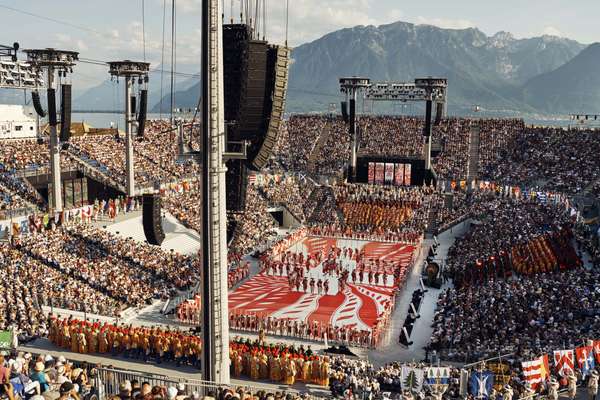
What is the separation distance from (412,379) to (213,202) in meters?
7.34

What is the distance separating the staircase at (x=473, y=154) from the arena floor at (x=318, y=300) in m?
19.1

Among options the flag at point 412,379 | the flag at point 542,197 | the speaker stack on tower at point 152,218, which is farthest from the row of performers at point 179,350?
the flag at point 542,197

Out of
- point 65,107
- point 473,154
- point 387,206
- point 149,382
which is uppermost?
point 65,107

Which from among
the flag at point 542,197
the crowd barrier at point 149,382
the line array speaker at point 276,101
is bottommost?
the crowd barrier at point 149,382

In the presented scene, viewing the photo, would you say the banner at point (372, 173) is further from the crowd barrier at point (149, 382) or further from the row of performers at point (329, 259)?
the crowd barrier at point (149, 382)

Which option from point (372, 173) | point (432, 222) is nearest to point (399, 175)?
point (372, 173)

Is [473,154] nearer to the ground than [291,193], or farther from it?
farther from it

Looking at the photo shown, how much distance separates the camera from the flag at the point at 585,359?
14.2 metres

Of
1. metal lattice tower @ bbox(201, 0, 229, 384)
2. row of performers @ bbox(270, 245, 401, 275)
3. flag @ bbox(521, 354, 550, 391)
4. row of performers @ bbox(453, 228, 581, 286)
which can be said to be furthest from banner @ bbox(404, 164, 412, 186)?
metal lattice tower @ bbox(201, 0, 229, 384)

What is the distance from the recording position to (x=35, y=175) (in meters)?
34.8

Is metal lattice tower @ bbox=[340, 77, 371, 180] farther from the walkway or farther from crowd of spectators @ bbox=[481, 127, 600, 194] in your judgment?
the walkway

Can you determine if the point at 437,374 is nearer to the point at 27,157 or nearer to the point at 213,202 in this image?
the point at 213,202

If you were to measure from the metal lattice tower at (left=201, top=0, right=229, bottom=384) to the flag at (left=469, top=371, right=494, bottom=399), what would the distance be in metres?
6.12

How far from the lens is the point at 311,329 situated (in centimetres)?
2194
